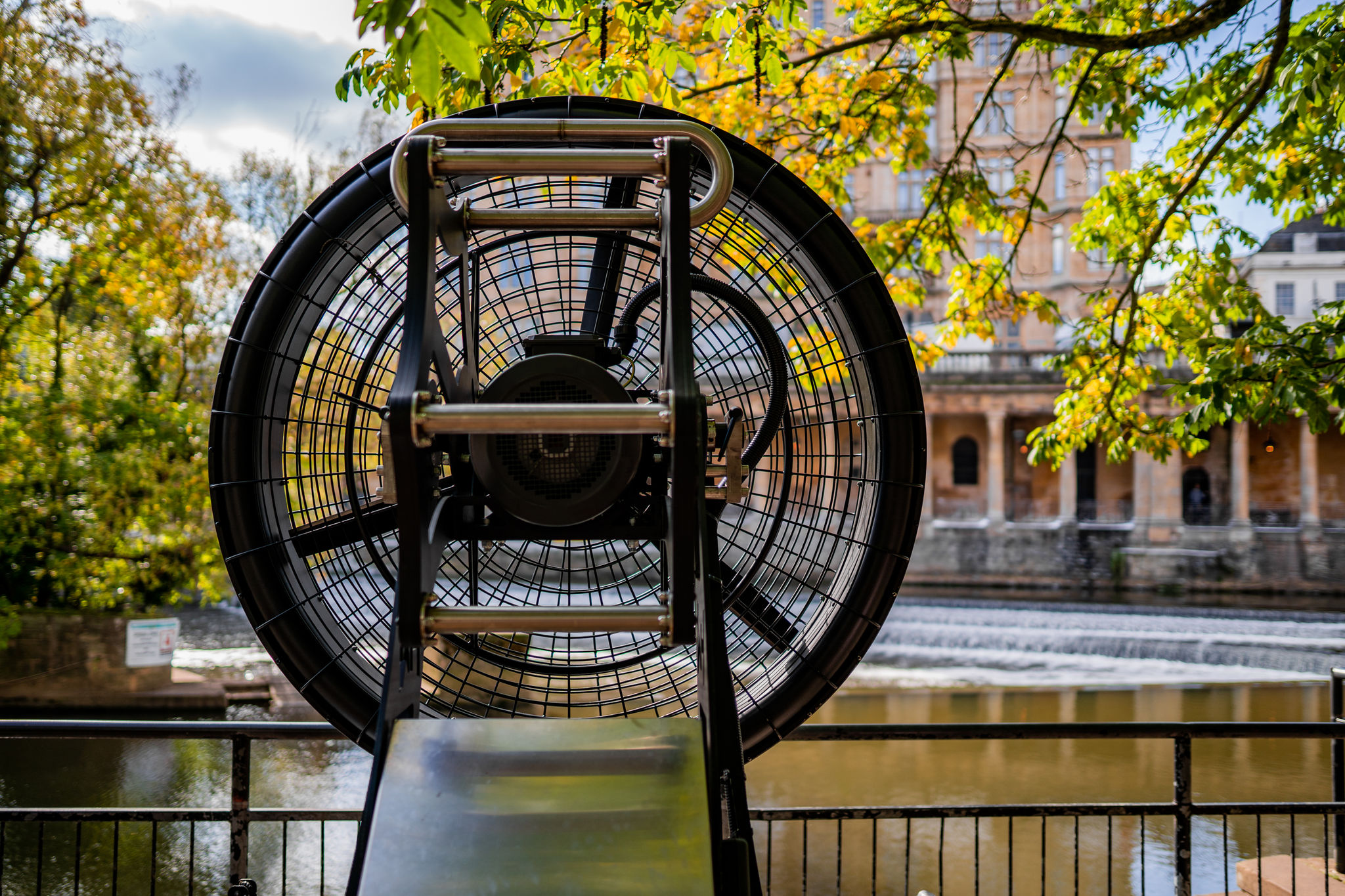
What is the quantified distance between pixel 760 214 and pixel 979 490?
35.2 m

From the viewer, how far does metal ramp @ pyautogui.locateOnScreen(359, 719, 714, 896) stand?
1131 millimetres

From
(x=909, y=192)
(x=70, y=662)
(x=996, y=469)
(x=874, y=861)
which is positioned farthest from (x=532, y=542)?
(x=909, y=192)

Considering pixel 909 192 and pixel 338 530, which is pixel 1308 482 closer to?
pixel 909 192

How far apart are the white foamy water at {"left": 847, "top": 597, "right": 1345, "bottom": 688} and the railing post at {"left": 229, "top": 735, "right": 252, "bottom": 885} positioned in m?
10.8

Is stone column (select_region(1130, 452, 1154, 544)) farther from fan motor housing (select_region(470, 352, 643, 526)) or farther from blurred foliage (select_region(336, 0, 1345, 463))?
fan motor housing (select_region(470, 352, 643, 526))

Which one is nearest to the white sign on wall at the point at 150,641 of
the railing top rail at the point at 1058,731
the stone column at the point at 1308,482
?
the railing top rail at the point at 1058,731

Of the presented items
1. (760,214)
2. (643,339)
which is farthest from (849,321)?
(643,339)

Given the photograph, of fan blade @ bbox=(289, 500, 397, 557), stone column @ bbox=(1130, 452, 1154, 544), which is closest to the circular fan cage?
fan blade @ bbox=(289, 500, 397, 557)

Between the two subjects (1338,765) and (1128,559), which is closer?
(1338,765)

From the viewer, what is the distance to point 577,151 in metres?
1.35

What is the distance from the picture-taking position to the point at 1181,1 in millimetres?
5410

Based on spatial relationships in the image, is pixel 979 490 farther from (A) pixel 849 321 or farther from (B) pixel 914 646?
(A) pixel 849 321

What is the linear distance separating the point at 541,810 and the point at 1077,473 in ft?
120

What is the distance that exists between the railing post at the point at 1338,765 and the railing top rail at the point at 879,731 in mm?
810
